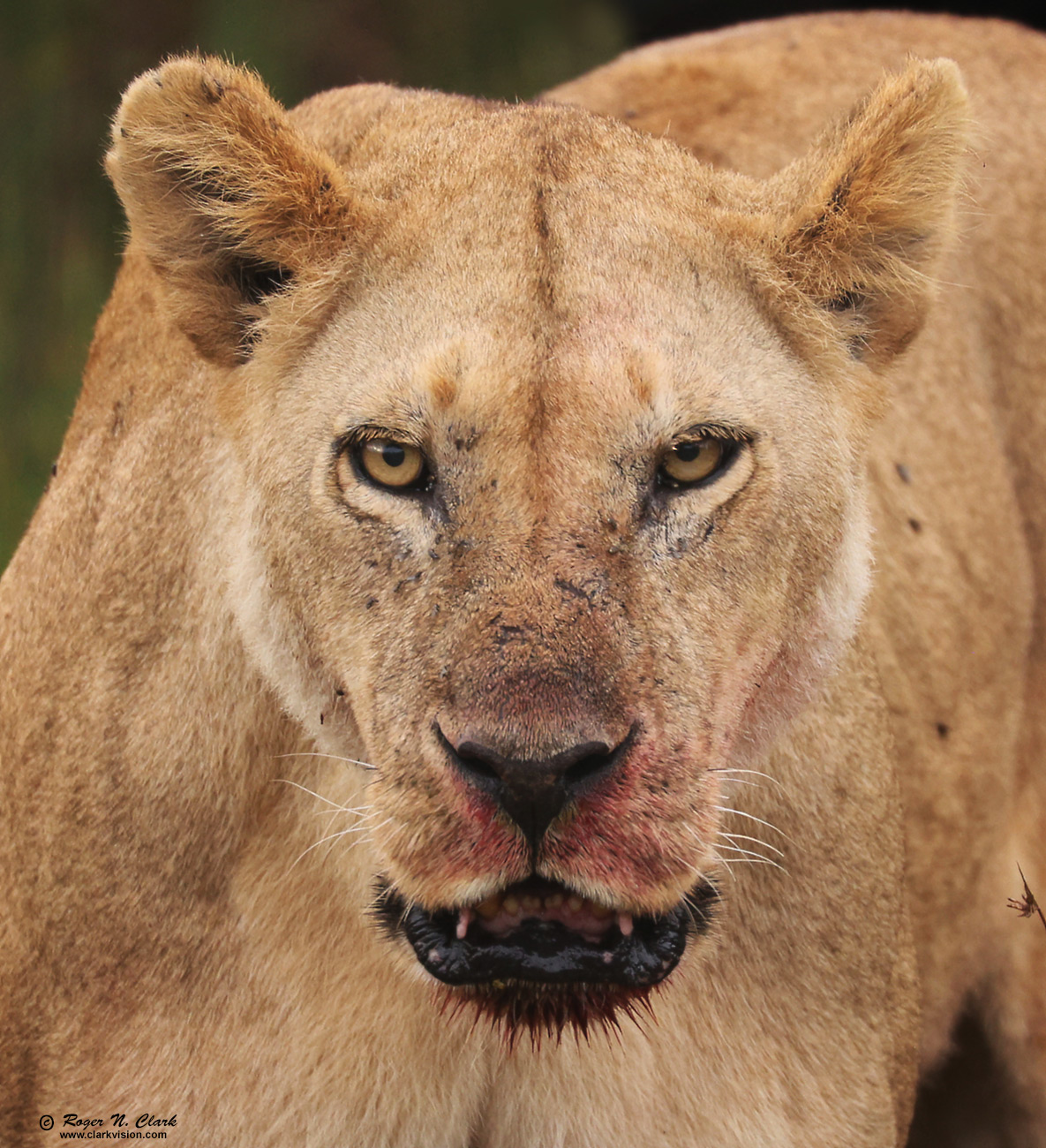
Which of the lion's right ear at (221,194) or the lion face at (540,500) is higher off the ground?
the lion's right ear at (221,194)

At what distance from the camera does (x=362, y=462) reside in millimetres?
2734

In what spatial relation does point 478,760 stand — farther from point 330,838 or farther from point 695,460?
point 330,838

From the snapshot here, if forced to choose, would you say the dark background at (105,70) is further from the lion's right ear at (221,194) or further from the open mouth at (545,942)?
the open mouth at (545,942)

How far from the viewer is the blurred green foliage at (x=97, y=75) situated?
26.9ft

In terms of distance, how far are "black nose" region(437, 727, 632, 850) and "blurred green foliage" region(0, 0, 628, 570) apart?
5409 mm

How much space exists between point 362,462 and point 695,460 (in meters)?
0.55

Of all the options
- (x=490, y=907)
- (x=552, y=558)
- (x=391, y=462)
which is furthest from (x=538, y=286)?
(x=490, y=907)

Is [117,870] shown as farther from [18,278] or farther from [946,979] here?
[18,278]

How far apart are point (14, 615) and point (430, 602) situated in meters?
1.28

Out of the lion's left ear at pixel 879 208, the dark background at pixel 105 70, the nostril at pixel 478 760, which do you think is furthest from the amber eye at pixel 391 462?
the dark background at pixel 105 70

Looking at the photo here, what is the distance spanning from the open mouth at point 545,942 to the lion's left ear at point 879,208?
120cm

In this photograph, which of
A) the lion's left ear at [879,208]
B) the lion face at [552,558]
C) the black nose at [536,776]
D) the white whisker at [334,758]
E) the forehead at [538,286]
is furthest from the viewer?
the lion's left ear at [879,208]

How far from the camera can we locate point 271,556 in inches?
115

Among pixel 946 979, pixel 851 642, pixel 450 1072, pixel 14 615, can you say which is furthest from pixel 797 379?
pixel 946 979
